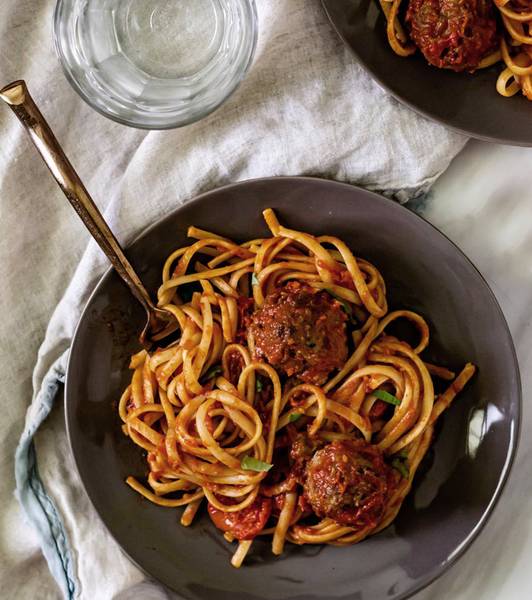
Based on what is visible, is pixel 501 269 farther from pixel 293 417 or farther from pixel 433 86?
pixel 293 417

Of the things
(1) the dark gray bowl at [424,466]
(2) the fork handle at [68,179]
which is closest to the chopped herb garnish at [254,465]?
(1) the dark gray bowl at [424,466]

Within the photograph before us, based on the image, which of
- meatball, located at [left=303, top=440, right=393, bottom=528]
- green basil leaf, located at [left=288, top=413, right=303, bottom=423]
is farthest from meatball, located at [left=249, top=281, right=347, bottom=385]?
meatball, located at [left=303, top=440, right=393, bottom=528]

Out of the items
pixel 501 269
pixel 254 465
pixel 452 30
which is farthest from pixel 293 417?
pixel 452 30

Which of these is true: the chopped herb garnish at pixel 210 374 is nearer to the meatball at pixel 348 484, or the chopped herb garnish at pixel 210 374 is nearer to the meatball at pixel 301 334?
the meatball at pixel 301 334

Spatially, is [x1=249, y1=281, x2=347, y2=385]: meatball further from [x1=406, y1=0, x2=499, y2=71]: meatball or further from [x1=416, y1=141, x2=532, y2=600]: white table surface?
[x1=406, y1=0, x2=499, y2=71]: meatball

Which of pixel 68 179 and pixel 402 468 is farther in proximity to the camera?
pixel 402 468

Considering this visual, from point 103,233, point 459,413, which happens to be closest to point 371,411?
point 459,413
